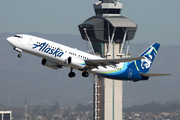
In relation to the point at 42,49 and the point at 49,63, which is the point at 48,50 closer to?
the point at 42,49

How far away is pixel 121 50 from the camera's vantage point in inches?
7101

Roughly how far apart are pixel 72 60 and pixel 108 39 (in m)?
87.5

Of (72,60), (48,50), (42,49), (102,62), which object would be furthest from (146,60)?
(42,49)

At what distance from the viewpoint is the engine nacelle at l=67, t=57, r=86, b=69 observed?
92438mm

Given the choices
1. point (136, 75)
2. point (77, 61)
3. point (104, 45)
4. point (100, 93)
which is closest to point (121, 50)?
point (104, 45)

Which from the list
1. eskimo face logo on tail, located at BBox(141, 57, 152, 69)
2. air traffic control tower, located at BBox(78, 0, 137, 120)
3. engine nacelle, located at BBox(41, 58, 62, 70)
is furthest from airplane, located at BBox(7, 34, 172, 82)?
air traffic control tower, located at BBox(78, 0, 137, 120)

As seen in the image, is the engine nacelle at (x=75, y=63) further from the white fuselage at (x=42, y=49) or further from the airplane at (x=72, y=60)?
the white fuselage at (x=42, y=49)

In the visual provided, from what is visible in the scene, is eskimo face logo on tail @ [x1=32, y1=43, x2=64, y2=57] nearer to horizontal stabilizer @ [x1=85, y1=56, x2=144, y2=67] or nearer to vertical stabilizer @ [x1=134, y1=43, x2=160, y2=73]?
horizontal stabilizer @ [x1=85, y1=56, x2=144, y2=67]

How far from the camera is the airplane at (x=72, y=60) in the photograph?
296 feet

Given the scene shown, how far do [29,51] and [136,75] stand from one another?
26.9m

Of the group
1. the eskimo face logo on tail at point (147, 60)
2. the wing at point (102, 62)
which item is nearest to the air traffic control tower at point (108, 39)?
the eskimo face logo on tail at point (147, 60)

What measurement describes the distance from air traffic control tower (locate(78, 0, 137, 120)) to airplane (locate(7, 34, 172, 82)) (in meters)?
65.3

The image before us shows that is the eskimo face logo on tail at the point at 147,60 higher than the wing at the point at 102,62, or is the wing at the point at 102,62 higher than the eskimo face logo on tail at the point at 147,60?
the eskimo face logo on tail at the point at 147,60

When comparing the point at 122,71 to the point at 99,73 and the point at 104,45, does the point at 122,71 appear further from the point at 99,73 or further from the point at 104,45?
the point at 104,45
